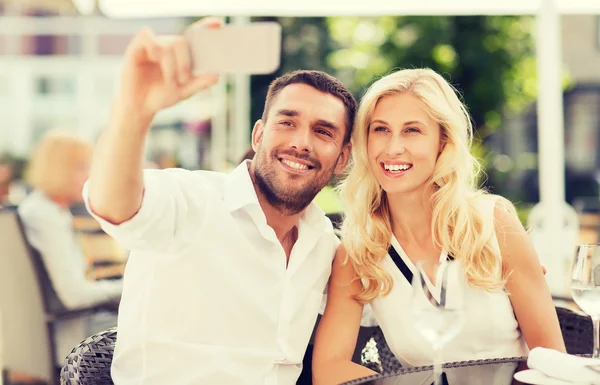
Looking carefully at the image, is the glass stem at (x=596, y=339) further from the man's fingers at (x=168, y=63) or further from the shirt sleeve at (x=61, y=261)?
the shirt sleeve at (x=61, y=261)

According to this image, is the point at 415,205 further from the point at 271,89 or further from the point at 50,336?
the point at 50,336

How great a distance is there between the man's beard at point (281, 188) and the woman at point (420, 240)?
0.24 metres

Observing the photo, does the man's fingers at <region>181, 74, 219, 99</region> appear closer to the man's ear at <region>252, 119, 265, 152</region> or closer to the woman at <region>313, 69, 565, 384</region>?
the man's ear at <region>252, 119, 265, 152</region>

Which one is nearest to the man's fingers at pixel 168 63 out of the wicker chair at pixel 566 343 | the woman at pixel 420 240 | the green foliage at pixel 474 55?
the woman at pixel 420 240

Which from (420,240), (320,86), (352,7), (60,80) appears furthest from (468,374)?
(60,80)

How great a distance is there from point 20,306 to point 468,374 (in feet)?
7.50

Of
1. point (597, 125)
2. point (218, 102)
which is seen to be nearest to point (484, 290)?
point (218, 102)

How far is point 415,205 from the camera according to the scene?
94.0 inches

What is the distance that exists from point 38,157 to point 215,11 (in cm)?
144

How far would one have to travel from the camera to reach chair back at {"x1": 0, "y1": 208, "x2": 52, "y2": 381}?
3.24m

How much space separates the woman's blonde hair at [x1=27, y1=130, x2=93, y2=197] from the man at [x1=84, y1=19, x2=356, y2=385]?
2.12 metres

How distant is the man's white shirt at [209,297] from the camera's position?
1.82 metres

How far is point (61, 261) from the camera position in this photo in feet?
10.9

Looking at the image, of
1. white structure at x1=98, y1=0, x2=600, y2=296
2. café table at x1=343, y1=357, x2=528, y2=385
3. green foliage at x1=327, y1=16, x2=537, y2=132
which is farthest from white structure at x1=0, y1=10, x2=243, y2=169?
café table at x1=343, y1=357, x2=528, y2=385
